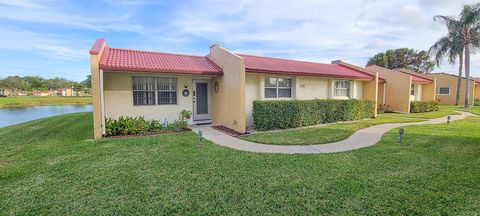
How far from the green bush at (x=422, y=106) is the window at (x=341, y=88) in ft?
22.1

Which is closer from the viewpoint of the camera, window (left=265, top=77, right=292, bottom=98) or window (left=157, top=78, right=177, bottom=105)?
window (left=157, top=78, right=177, bottom=105)

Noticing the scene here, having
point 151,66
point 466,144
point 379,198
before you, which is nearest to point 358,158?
point 379,198

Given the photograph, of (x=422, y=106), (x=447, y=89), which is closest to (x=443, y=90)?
(x=447, y=89)

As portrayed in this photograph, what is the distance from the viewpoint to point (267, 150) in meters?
6.48

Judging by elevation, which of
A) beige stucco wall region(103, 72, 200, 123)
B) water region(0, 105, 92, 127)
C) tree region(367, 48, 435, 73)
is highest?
tree region(367, 48, 435, 73)

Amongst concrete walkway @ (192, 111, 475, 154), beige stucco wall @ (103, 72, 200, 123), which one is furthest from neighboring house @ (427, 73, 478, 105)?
beige stucco wall @ (103, 72, 200, 123)

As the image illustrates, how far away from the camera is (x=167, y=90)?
1062cm

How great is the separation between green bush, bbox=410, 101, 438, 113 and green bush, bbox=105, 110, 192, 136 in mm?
17498

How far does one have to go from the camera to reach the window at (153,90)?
9961 millimetres

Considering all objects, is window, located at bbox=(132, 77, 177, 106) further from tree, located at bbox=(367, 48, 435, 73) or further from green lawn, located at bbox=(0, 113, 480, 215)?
tree, located at bbox=(367, 48, 435, 73)

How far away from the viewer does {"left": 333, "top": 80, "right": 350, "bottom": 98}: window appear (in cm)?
1449

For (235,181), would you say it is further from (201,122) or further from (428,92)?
(428,92)

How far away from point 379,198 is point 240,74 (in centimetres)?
663

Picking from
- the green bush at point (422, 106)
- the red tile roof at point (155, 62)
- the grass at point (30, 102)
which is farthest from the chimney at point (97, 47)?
the grass at point (30, 102)
